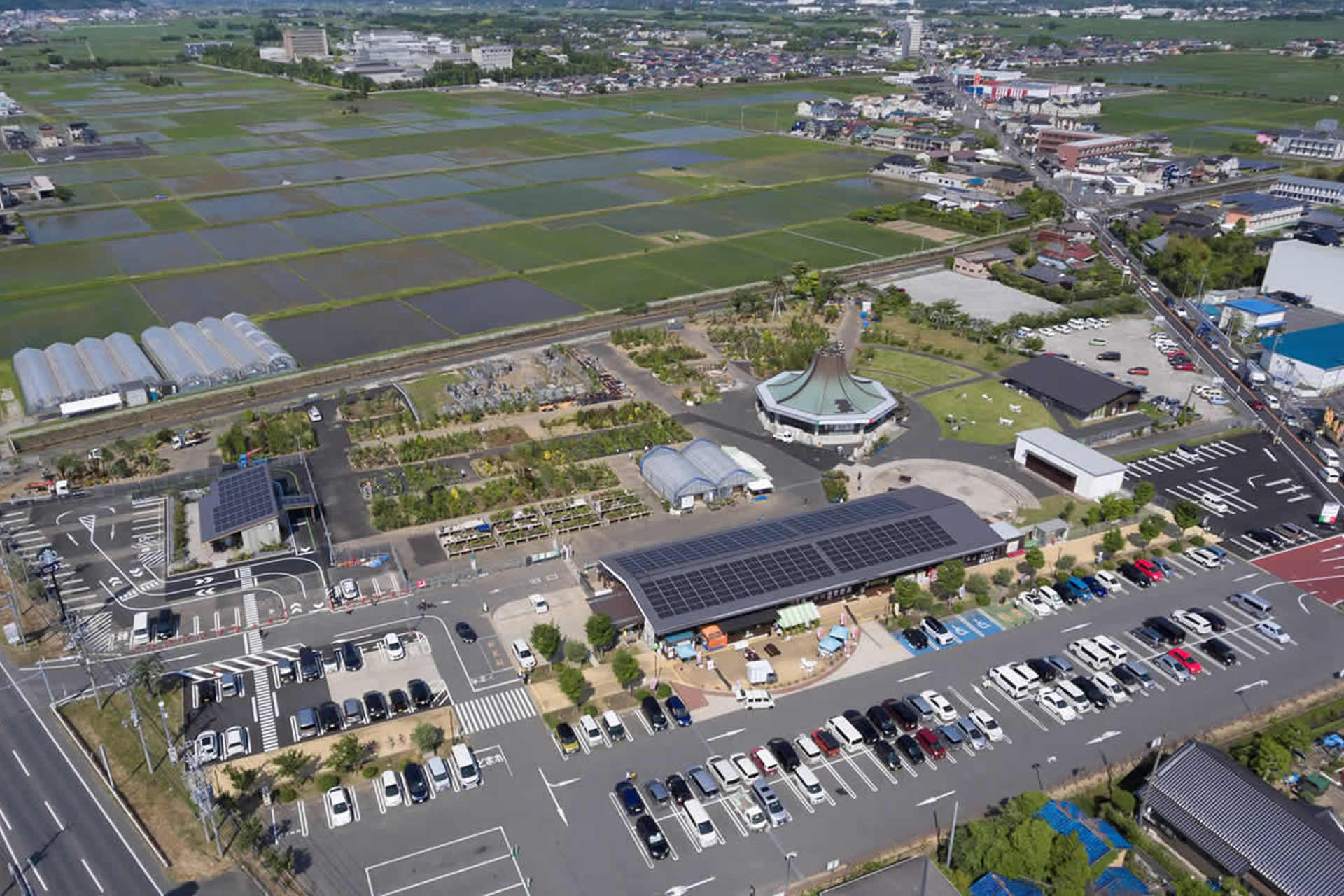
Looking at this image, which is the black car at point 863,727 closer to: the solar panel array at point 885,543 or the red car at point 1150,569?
the solar panel array at point 885,543

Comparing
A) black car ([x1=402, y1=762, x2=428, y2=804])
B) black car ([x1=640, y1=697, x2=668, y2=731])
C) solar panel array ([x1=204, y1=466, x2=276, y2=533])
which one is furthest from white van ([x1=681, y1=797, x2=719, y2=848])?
solar panel array ([x1=204, y1=466, x2=276, y2=533])

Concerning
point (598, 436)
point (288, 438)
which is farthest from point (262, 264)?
point (598, 436)

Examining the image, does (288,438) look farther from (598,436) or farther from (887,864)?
(887,864)

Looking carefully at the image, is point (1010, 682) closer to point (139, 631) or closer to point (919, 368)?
point (919, 368)

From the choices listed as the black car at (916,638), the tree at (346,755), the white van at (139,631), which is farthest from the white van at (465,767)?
the black car at (916,638)

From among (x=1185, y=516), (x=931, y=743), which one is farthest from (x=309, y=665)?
(x=1185, y=516)
